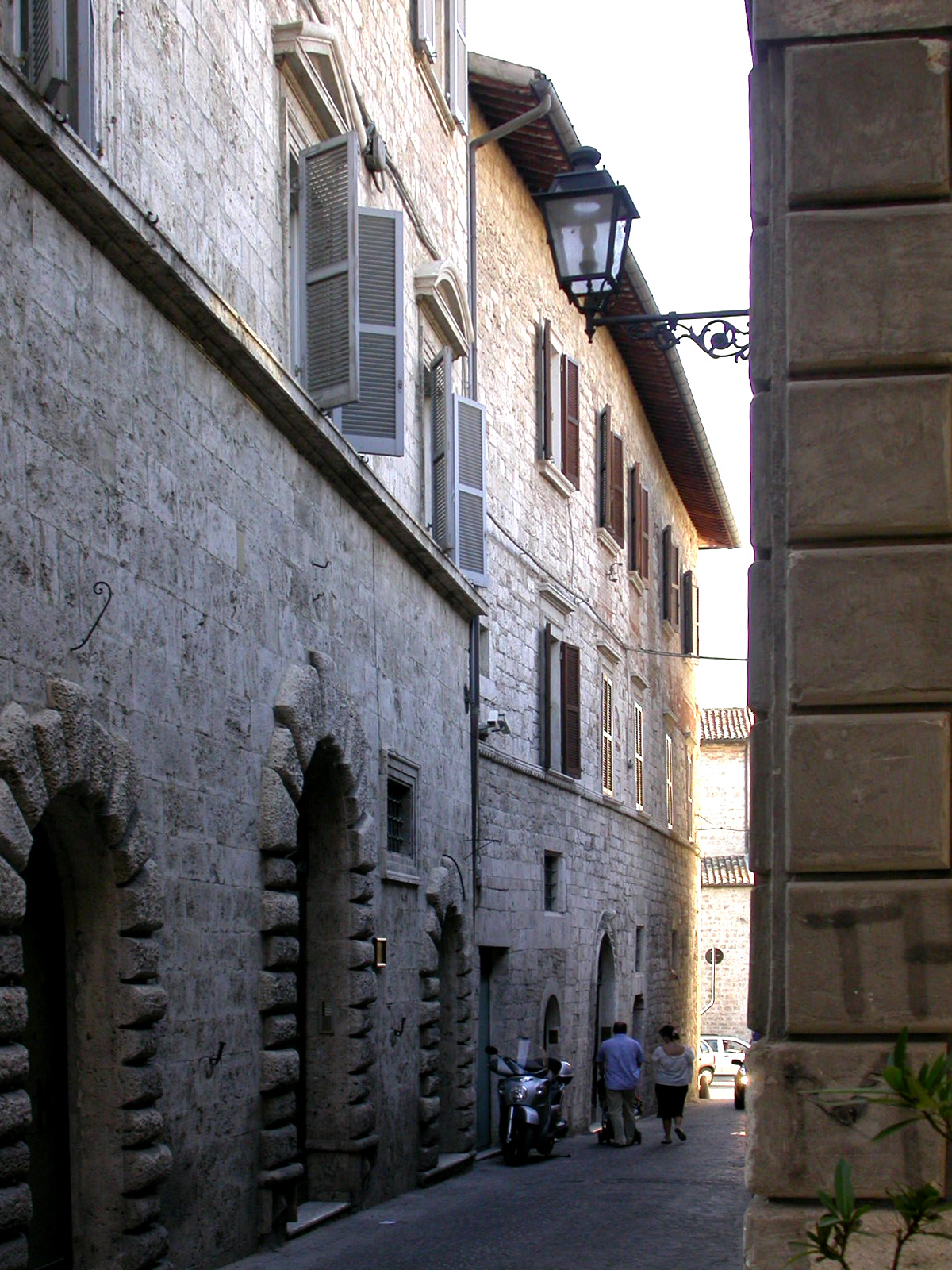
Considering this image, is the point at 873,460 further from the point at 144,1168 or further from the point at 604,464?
the point at 604,464

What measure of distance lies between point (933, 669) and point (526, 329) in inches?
631

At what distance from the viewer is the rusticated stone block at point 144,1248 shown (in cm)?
827

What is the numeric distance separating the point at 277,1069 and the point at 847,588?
6049mm

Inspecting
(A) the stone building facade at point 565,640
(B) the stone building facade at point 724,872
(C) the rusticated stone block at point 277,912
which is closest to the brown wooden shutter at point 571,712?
(A) the stone building facade at point 565,640

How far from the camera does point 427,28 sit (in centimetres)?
1616

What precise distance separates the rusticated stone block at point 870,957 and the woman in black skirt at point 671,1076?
14733 millimetres

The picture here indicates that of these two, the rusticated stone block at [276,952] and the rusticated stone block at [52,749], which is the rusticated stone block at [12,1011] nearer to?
the rusticated stone block at [52,749]

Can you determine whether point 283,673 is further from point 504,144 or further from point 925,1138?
point 504,144

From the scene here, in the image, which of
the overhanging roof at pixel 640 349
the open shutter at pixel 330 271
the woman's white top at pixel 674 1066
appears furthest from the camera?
the woman's white top at pixel 674 1066

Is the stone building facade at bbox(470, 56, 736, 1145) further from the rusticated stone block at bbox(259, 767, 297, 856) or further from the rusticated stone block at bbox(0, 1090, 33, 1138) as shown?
the rusticated stone block at bbox(0, 1090, 33, 1138)

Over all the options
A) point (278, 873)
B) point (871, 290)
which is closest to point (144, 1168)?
point (278, 873)

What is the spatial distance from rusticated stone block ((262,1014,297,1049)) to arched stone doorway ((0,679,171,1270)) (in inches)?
76.0

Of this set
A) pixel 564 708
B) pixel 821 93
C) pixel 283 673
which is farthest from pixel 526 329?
pixel 821 93

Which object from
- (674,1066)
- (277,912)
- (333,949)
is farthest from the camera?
(674,1066)
